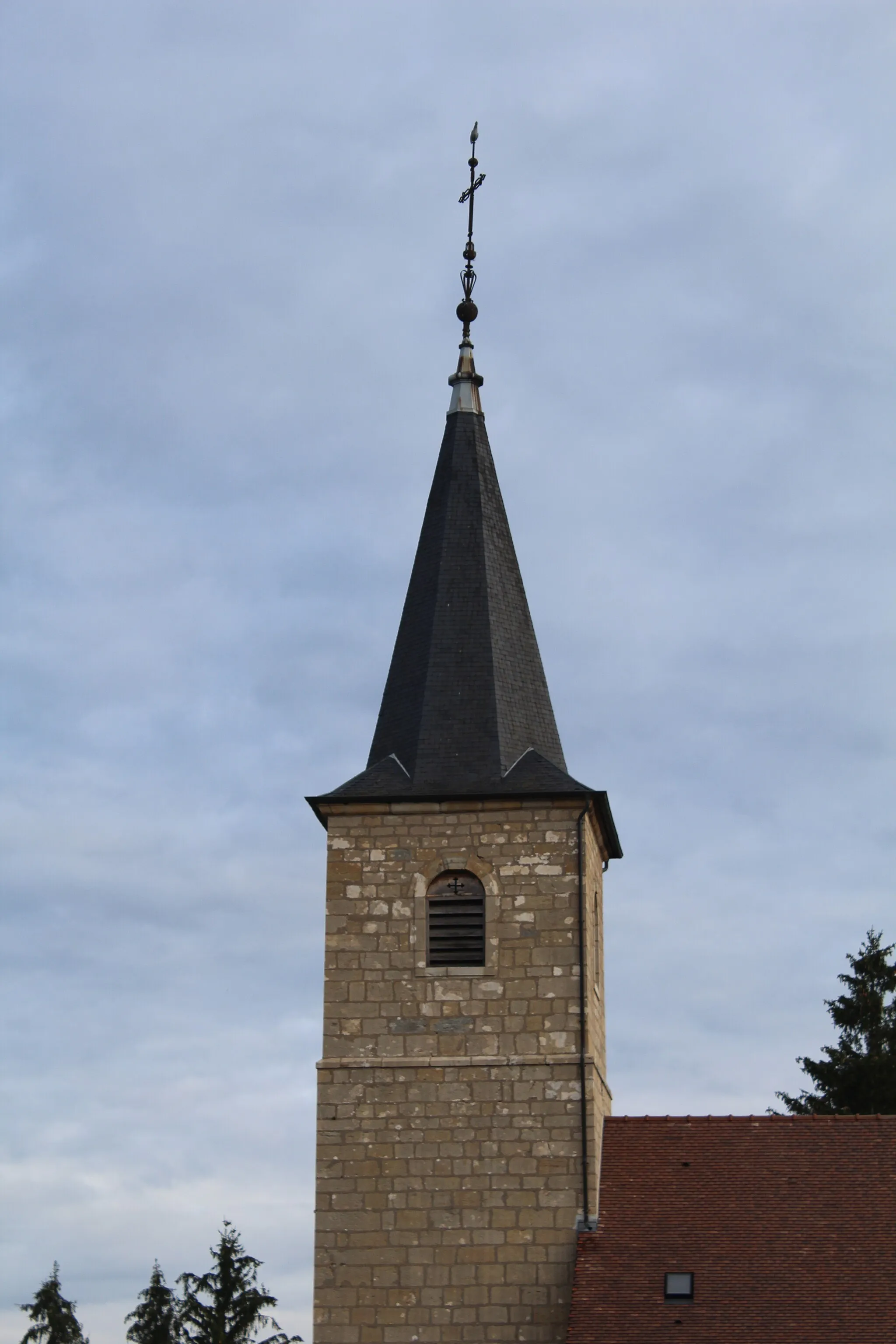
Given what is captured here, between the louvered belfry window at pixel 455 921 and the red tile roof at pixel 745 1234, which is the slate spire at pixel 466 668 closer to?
the louvered belfry window at pixel 455 921

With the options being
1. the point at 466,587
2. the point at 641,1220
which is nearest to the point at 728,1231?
the point at 641,1220

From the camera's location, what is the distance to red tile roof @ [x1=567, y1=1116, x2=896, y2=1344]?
17516mm

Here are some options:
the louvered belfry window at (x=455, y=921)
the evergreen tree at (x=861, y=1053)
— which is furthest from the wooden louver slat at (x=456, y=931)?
the evergreen tree at (x=861, y=1053)

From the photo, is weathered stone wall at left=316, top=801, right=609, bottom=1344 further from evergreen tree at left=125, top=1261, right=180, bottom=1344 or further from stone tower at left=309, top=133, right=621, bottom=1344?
evergreen tree at left=125, top=1261, right=180, bottom=1344

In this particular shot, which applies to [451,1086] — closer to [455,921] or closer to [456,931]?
[456,931]

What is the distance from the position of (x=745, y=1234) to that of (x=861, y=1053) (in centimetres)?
1064

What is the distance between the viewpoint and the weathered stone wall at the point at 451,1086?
18500 millimetres

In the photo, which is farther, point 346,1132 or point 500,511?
point 500,511

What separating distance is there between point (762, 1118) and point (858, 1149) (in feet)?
3.50

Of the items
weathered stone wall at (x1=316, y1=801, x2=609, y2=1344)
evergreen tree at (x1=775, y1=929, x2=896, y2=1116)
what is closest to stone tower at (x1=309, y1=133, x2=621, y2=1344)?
weathered stone wall at (x1=316, y1=801, x2=609, y2=1344)

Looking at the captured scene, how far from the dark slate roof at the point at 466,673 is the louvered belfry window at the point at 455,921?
38.1 inches

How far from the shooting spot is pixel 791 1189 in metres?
19.1

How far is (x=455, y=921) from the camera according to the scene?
19.7m

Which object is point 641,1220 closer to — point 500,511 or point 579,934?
point 579,934
